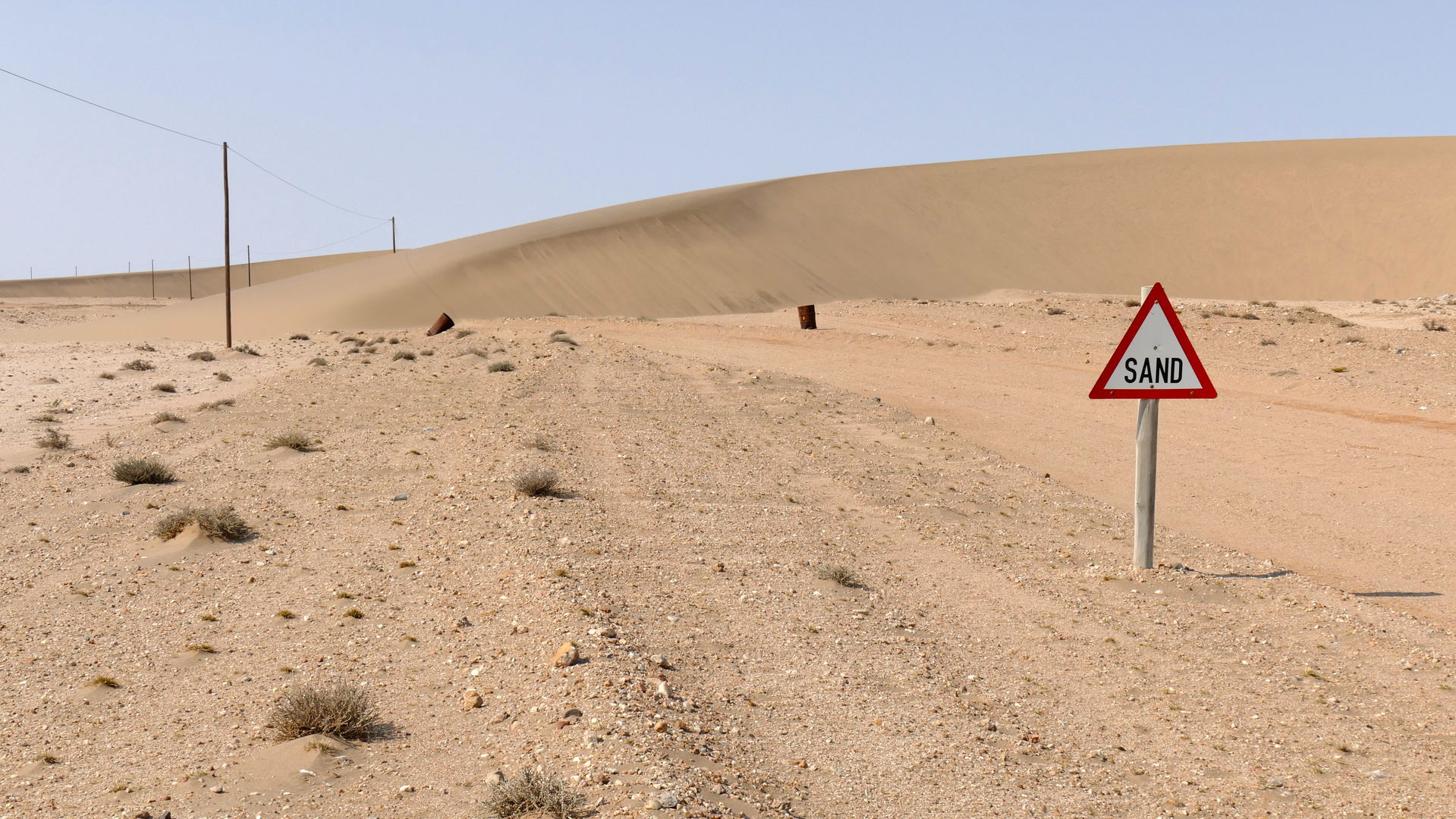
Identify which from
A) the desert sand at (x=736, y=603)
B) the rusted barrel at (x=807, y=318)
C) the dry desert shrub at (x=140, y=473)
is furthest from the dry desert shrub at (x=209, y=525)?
the rusted barrel at (x=807, y=318)

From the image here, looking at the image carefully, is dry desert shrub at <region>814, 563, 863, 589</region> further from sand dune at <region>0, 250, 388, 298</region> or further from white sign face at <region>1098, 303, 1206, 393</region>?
sand dune at <region>0, 250, 388, 298</region>

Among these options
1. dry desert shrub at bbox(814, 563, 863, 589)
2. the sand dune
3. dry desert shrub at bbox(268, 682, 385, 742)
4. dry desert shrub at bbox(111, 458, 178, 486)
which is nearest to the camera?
dry desert shrub at bbox(268, 682, 385, 742)

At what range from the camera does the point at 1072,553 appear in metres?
8.48

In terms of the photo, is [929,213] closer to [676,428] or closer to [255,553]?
[676,428]

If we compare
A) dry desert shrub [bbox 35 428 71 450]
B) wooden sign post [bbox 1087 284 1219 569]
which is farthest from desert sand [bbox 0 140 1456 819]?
wooden sign post [bbox 1087 284 1219 569]

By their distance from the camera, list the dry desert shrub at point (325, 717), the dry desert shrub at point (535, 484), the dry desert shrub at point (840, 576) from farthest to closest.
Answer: the dry desert shrub at point (535, 484) → the dry desert shrub at point (840, 576) → the dry desert shrub at point (325, 717)

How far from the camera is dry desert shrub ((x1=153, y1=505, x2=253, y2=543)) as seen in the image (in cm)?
880

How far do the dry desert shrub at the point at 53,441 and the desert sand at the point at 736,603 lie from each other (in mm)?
379

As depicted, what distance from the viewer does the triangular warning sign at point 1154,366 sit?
7.51 m

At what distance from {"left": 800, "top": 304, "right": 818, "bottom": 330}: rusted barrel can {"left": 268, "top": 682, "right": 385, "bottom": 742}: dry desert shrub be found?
2813 centimetres

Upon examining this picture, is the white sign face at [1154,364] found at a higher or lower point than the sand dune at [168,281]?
lower

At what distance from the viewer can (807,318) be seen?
3325cm

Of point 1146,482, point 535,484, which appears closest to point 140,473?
point 535,484

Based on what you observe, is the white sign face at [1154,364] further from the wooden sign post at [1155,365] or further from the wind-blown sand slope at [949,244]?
the wind-blown sand slope at [949,244]
